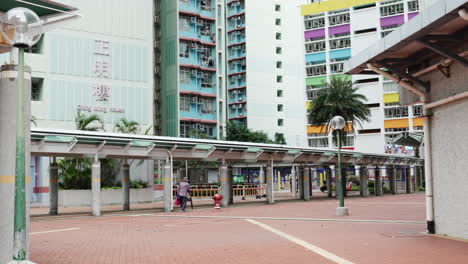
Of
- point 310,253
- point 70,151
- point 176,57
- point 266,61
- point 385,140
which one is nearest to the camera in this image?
point 310,253

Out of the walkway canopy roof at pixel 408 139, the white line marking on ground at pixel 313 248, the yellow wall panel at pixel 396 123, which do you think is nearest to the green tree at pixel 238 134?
the yellow wall panel at pixel 396 123

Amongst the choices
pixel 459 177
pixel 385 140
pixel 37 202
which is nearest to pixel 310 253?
pixel 459 177

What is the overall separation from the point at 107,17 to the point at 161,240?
129 ft

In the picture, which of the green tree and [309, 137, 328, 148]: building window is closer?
the green tree

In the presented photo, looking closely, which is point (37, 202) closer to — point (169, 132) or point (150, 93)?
point (150, 93)

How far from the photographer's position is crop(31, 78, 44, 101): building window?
46219 millimetres

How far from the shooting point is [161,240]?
1456 cm

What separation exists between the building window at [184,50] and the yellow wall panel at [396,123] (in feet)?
105

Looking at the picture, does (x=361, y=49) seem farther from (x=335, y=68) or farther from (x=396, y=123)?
(x=396, y=123)

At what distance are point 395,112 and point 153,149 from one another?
204 ft

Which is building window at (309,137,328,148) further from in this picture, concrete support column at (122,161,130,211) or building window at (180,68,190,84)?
concrete support column at (122,161,130,211)

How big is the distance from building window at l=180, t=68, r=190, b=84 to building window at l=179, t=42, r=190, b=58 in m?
1.73

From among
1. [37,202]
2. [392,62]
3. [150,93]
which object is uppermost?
[150,93]

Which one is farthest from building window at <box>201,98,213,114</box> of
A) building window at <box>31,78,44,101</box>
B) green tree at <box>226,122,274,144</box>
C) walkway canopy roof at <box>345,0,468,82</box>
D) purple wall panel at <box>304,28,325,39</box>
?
walkway canopy roof at <box>345,0,468,82</box>
